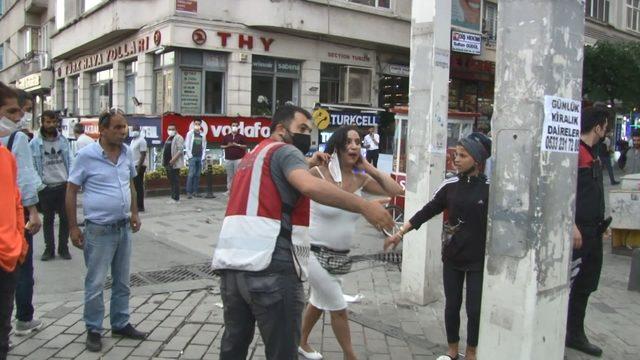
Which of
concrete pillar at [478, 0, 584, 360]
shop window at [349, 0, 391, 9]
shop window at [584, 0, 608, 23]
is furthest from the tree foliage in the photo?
concrete pillar at [478, 0, 584, 360]

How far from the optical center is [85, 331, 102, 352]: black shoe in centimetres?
460

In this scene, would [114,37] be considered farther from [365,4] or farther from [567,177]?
[567,177]

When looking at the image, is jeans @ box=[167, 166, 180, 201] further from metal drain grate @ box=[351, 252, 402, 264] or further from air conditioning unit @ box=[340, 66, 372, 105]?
air conditioning unit @ box=[340, 66, 372, 105]

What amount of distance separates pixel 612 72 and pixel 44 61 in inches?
1088

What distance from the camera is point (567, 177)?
3527mm

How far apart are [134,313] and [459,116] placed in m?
6.66

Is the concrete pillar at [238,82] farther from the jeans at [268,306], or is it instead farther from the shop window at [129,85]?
the jeans at [268,306]

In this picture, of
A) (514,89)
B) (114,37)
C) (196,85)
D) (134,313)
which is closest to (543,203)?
(514,89)

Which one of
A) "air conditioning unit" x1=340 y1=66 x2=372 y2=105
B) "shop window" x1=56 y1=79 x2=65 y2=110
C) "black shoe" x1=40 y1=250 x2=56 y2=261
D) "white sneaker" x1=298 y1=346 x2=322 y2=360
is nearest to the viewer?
"white sneaker" x1=298 y1=346 x2=322 y2=360

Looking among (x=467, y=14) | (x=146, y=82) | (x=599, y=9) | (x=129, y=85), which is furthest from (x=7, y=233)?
(x=599, y=9)

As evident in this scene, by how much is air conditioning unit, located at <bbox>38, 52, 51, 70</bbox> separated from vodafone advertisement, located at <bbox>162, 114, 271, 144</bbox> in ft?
56.3

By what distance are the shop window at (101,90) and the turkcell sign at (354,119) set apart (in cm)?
916

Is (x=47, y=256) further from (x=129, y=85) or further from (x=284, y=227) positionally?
(x=129, y=85)

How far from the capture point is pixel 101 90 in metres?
25.1
